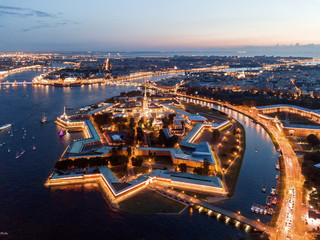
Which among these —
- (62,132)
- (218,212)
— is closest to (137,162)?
(218,212)

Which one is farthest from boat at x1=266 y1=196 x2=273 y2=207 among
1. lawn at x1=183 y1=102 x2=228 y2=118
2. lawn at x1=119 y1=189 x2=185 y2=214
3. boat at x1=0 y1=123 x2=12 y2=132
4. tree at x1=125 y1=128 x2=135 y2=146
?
boat at x1=0 y1=123 x2=12 y2=132

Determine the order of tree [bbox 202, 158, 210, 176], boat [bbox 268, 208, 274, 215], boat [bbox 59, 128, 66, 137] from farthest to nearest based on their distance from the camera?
1. boat [bbox 59, 128, 66, 137]
2. tree [bbox 202, 158, 210, 176]
3. boat [bbox 268, 208, 274, 215]

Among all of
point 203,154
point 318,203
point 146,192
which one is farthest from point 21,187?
point 318,203

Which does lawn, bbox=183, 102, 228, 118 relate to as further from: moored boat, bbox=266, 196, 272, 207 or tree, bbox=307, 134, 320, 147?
moored boat, bbox=266, 196, 272, 207

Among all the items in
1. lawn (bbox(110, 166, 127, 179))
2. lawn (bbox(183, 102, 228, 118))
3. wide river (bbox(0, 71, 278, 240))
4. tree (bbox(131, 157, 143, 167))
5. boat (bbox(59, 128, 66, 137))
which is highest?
lawn (bbox(183, 102, 228, 118))

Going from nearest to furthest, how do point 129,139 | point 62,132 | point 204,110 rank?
point 129,139
point 62,132
point 204,110

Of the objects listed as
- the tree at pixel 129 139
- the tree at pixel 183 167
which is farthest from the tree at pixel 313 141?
the tree at pixel 129 139

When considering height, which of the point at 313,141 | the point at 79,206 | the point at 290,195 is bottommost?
the point at 79,206

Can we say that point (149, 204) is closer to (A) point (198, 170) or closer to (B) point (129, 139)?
(A) point (198, 170)

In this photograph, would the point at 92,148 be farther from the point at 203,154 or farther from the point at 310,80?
the point at 310,80

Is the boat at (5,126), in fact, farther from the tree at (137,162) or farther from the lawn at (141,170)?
the lawn at (141,170)

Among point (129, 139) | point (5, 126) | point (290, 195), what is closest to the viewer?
point (290, 195)
